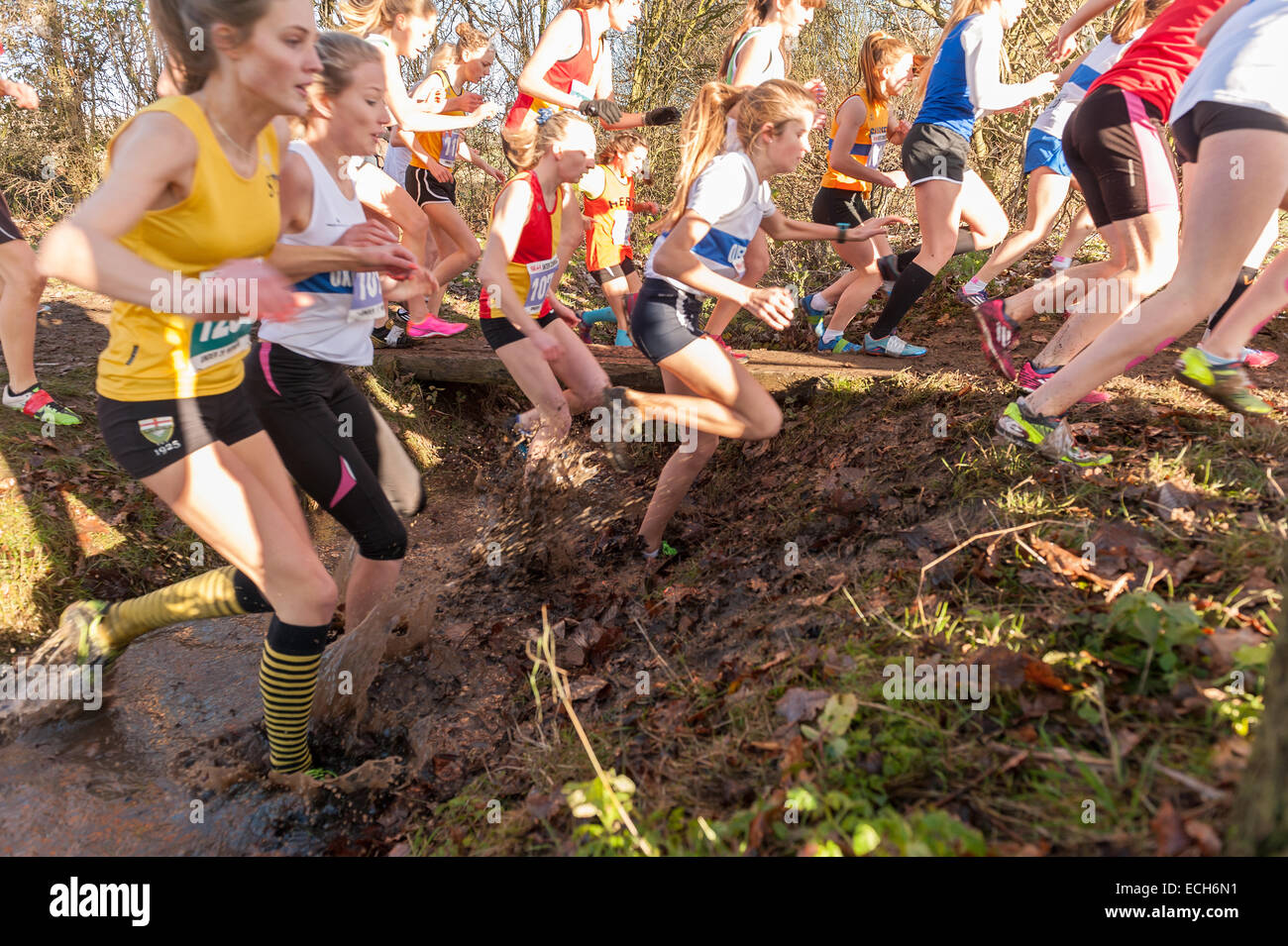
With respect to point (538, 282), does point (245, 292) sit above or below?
above

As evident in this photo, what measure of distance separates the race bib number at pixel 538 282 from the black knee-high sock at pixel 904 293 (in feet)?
7.64

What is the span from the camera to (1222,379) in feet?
11.0

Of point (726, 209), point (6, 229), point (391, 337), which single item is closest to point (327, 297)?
point (726, 209)

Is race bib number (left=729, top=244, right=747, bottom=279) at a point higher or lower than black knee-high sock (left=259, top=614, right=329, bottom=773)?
higher

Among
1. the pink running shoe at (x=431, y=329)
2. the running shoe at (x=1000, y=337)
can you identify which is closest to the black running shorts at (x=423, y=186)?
the pink running shoe at (x=431, y=329)

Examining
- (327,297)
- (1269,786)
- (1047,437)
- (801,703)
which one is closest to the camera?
(1269,786)

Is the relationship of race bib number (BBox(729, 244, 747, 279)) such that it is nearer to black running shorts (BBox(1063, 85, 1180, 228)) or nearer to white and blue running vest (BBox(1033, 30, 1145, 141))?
black running shorts (BBox(1063, 85, 1180, 228))

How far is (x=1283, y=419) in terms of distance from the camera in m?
3.66

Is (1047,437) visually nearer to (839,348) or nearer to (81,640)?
(839,348)

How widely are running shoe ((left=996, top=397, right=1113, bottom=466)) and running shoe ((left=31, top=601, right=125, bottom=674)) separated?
13.6ft

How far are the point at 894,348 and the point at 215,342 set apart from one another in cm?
429

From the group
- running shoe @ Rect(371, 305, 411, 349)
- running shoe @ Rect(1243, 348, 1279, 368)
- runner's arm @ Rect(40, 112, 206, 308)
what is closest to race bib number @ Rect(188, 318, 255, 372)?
runner's arm @ Rect(40, 112, 206, 308)

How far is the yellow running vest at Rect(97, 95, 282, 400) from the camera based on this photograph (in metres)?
2.18

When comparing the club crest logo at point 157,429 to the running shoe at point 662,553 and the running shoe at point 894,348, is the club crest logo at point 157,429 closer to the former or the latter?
the running shoe at point 662,553
